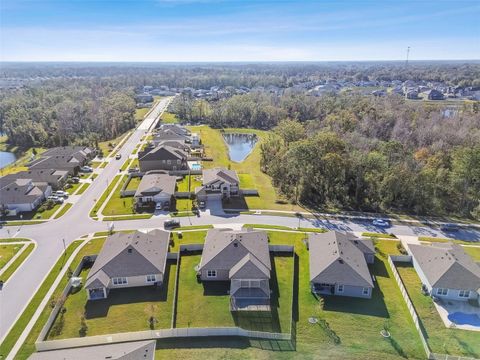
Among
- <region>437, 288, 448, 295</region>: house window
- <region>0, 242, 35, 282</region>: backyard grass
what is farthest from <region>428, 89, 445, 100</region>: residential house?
<region>0, 242, 35, 282</region>: backyard grass

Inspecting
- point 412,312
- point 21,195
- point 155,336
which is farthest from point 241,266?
point 21,195

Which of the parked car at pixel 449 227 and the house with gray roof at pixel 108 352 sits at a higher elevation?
the house with gray roof at pixel 108 352

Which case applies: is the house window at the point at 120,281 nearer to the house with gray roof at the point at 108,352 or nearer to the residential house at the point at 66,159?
the house with gray roof at the point at 108,352

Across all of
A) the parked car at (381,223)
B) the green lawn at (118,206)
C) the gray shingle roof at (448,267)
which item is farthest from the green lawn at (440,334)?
the green lawn at (118,206)

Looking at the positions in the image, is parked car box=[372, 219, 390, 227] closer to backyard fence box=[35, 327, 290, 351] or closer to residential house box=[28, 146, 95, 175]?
backyard fence box=[35, 327, 290, 351]

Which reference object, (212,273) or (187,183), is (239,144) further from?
(212,273)

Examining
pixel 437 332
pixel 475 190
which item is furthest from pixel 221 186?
pixel 475 190

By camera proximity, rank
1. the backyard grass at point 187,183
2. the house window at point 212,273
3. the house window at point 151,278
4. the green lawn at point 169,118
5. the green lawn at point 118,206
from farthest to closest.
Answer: the green lawn at point 169,118 < the backyard grass at point 187,183 < the green lawn at point 118,206 < the house window at point 212,273 < the house window at point 151,278
